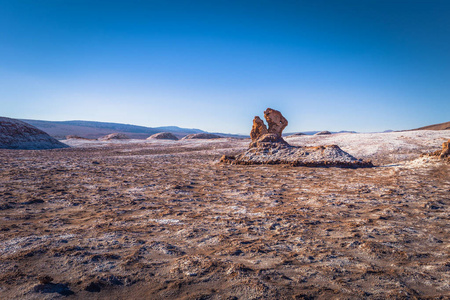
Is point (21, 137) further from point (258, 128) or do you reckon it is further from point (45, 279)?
point (45, 279)

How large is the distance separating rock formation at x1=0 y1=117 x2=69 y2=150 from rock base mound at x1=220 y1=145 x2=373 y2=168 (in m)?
18.2

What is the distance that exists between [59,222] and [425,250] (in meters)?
4.73

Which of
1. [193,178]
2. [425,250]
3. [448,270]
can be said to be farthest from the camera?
[193,178]

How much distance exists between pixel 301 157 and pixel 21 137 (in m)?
22.6

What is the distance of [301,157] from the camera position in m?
10.5

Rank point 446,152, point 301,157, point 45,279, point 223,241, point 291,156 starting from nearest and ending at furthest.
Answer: point 45,279 → point 223,241 → point 446,152 → point 301,157 → point 291,156

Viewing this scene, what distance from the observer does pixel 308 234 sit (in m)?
3.36

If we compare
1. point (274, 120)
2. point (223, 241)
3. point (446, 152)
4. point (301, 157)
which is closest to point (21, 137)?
point (274, 120)

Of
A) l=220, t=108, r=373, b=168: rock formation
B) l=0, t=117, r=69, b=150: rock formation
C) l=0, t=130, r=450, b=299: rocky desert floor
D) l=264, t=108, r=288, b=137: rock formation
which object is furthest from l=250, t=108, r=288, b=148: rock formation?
l=0, t=117, r=69, b=150: rock formation

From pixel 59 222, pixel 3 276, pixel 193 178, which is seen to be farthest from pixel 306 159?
pixel 3 276

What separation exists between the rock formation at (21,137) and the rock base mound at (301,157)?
18.2m

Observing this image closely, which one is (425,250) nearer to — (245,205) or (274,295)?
(274,295)

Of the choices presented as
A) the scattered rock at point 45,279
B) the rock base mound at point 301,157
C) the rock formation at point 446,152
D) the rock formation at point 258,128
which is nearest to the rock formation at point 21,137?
the rock formation at point 258,128

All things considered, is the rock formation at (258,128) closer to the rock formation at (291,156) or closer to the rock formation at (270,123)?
the rock formation at (270,123)
